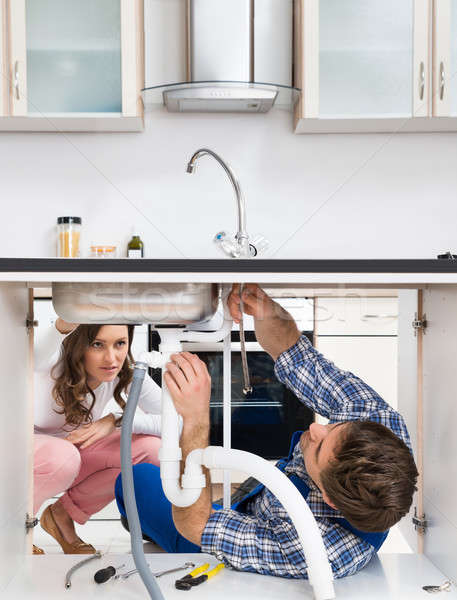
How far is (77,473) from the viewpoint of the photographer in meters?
1.25

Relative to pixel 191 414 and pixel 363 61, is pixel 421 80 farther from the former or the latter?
pixel 191 414

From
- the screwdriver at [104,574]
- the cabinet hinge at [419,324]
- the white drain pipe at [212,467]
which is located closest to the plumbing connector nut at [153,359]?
the white drain pipe at [212,467]

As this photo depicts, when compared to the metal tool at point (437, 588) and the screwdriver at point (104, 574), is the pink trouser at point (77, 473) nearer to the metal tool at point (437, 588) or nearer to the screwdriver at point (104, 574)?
the screwdriver at point (104, 574)

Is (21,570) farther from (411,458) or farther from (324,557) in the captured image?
(411,458)

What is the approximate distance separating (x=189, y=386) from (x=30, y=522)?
0.41 meters

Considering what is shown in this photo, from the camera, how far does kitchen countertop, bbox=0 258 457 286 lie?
0.94m

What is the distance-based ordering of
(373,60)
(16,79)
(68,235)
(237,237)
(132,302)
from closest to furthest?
(132,302) → (237,237) → (16,79) → (373,60) → (68,235)

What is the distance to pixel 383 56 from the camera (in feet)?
6.81

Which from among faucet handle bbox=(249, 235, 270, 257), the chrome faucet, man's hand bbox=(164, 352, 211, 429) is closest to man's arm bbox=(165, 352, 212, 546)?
man's hand bbox=(164, 352, 211, 429)

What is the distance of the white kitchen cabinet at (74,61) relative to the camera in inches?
78.6

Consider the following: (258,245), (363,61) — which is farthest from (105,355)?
(363,61)

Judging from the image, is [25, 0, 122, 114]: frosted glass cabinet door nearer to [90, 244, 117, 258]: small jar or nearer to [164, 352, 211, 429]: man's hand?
[90, 244, 117, 258]: small jar

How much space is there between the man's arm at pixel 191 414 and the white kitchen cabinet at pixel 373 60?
1.18 m

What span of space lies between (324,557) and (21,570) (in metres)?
0.55
